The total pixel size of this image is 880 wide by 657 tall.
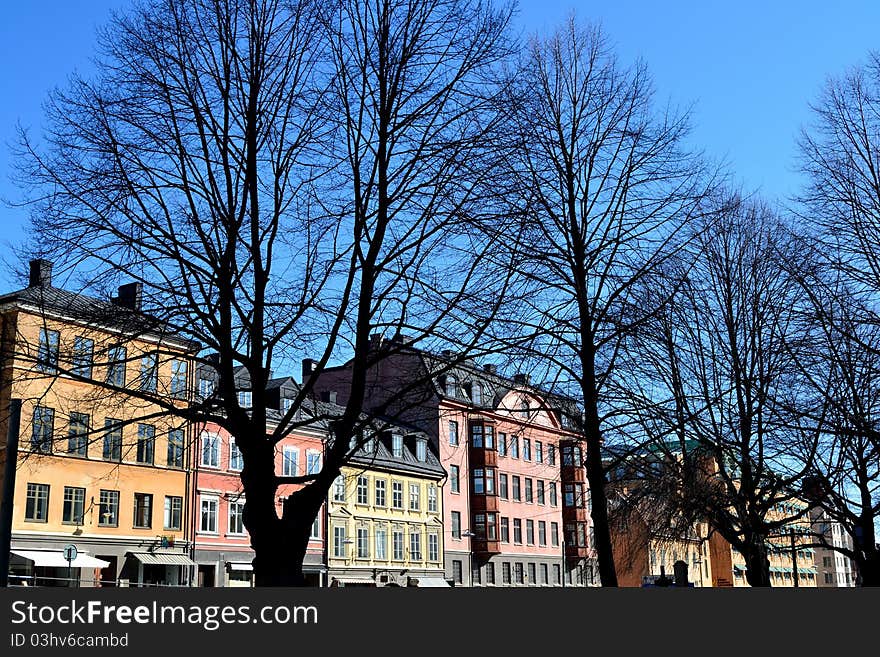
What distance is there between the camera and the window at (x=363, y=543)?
56.1m

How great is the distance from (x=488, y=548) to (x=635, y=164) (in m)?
52.8

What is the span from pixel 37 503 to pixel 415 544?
→ 88.0 feet

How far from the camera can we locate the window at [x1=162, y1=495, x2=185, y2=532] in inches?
1799

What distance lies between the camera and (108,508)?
4300cm

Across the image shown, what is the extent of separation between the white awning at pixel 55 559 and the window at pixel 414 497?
23.9m

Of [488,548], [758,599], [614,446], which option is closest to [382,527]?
→ [488,548]

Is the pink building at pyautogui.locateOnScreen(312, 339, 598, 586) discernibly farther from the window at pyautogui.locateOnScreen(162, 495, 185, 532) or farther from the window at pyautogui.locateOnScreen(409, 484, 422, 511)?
the window at pyautogui.locateOnScreen(162, 495, 185, 532)

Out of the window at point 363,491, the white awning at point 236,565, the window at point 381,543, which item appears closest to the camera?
the white awning at point 236,565

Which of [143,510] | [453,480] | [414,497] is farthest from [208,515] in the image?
[453,480]

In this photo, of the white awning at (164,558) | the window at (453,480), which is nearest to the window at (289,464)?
the white awning at (164,558)

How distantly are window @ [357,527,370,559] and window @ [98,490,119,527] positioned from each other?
1671 cm

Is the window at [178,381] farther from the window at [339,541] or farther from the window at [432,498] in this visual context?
the window at [432,498]

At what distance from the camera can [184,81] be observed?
13375 mm

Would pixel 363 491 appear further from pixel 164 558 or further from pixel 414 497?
pixel 164 558
